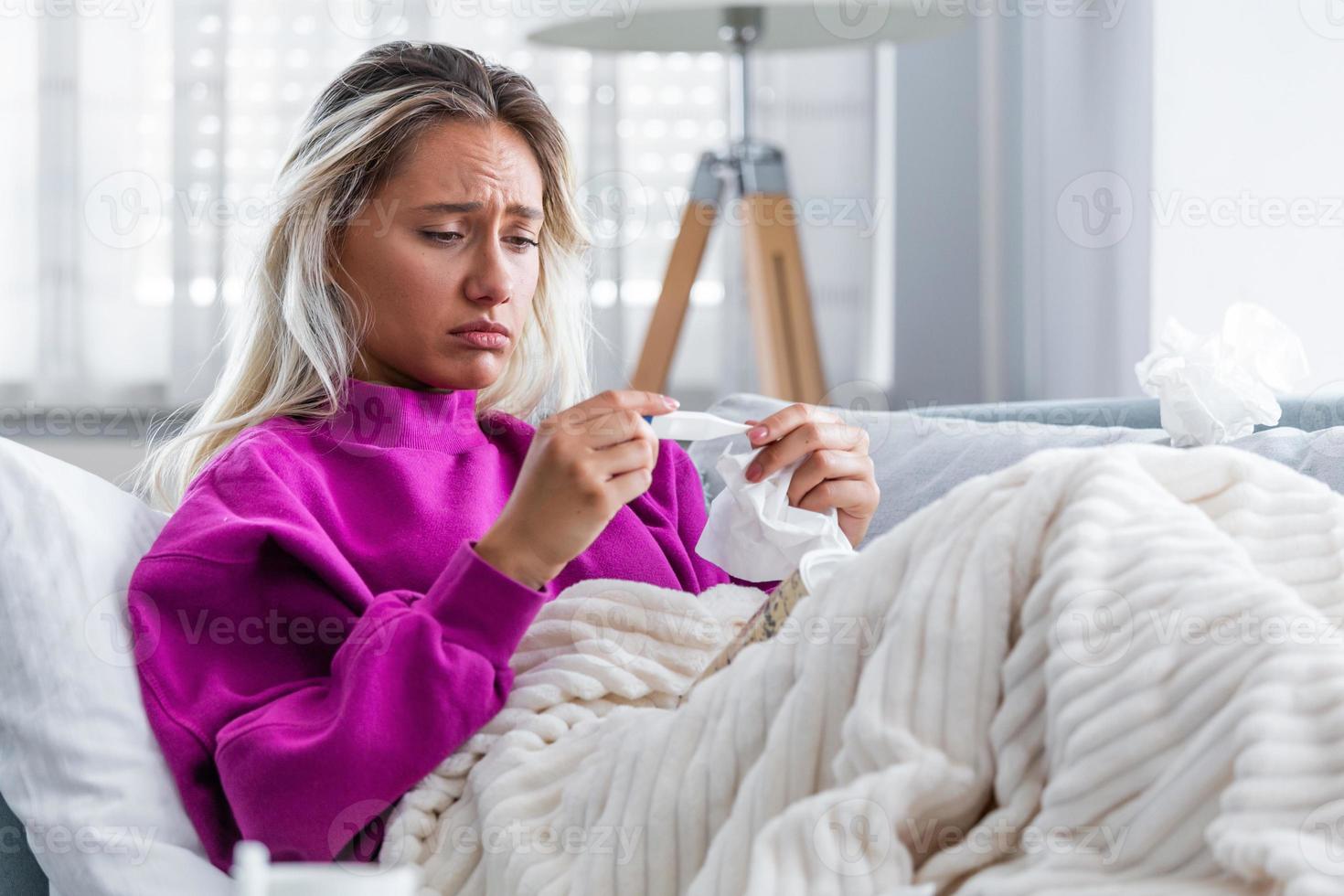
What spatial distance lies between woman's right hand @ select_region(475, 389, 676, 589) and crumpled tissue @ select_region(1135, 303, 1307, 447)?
0.50m

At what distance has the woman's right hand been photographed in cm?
93

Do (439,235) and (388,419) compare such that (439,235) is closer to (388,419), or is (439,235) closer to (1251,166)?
(388,419)

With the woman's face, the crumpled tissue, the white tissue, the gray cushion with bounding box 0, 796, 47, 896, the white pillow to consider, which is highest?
the woman's face

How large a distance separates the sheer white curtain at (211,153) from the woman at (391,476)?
1.61 meters

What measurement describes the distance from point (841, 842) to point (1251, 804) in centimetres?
19

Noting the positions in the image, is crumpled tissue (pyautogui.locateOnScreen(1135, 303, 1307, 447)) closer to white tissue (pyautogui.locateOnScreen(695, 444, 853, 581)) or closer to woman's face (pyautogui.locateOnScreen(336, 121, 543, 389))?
white tissue (pyautogui.locateOnScreen(695, 444, 853, 581))

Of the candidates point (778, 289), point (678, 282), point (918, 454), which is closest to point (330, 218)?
point (918, 454)

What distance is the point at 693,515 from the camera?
1362 millimetres

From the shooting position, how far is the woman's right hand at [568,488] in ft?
3.05

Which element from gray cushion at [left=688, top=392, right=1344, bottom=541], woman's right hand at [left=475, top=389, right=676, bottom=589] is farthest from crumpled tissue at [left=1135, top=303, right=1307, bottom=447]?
→ woman's right hand at [left=475, top=389, right=676, bottom=589]

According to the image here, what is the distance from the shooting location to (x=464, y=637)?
906 millimetres

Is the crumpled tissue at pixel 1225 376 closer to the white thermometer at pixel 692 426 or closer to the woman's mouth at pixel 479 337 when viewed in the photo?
the white thermometer at pixel 692 426

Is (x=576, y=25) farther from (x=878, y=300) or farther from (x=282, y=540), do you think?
(x=282, y=540)

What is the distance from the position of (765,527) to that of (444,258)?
367 mm
